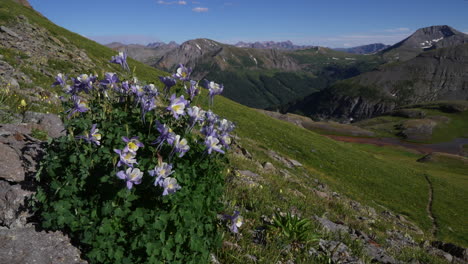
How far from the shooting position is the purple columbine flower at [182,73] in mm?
4969

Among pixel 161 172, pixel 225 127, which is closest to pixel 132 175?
pixel 161 172

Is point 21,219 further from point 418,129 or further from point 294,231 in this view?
point 418,129

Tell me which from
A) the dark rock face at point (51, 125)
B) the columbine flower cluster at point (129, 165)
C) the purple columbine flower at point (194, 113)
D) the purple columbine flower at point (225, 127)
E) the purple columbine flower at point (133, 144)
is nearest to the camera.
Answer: the columbine flower cluster at point (129, 165)

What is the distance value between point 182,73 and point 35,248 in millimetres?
3432

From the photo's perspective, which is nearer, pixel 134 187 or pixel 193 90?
pixel 134 187

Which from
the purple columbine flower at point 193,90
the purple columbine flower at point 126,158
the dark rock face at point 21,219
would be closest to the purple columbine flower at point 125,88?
the purple columbine flower at point 193,90

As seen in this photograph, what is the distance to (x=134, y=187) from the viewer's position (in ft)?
13.3

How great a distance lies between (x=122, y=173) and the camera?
11.8 feet

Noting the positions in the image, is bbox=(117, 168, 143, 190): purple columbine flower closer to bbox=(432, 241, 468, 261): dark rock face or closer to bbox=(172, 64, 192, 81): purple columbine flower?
bbox=(172, 64, 192, 81): purple columbine flower

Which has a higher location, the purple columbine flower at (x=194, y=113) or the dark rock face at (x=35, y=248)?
the purple columbine flower at (x=194, y=113)

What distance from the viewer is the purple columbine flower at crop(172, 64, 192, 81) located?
196 inches

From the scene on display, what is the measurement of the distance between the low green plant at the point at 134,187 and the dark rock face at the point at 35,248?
0.18m

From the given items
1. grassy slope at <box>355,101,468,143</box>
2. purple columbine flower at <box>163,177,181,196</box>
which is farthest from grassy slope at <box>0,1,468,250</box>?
grassy slope at <box>355,101,468,143</box>

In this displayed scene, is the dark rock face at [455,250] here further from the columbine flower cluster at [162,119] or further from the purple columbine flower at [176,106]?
the purple columbine flower at [176,106]
